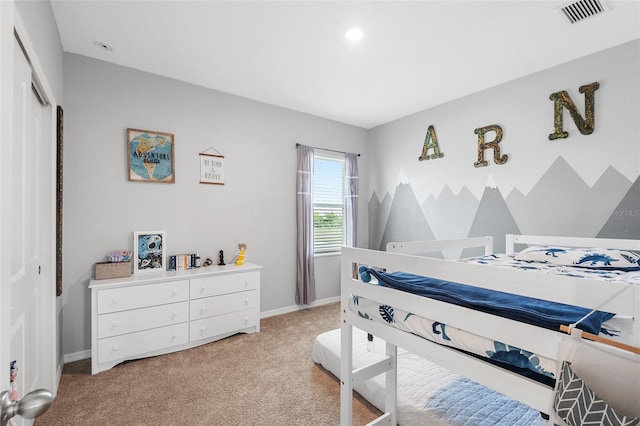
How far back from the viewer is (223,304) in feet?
9.16

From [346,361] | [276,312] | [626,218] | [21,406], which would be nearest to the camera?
[21,406]

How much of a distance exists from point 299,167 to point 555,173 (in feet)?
8.40

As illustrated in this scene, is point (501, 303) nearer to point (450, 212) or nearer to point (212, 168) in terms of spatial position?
point (450, 212)

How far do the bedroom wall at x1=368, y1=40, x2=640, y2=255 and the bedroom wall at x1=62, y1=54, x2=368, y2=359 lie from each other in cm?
115

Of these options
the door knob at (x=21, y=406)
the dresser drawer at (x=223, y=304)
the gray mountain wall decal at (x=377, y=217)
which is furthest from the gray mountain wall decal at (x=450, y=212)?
A: the door knob at (x=21, y=406)

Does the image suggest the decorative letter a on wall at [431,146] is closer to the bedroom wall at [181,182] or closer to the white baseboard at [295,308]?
the bedroom wall at [181,182]

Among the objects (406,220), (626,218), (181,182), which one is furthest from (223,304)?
(626,218)

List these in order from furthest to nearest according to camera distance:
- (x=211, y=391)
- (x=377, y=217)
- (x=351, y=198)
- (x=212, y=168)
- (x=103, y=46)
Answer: (x=377, y=217) → (x=351, y=198) → (x=212, y=168) → (x=103, y=46) → (x=211, y=391)

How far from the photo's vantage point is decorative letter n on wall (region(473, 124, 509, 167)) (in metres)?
2.96

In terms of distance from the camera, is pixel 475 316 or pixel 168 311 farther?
pixel 168 311

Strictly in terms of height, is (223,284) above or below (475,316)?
below

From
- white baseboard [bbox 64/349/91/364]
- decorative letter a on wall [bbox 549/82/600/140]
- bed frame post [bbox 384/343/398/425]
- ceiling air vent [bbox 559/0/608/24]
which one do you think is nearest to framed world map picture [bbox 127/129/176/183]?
white baseboard [bbox 64/349/91/364]

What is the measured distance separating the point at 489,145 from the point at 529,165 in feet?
1.39

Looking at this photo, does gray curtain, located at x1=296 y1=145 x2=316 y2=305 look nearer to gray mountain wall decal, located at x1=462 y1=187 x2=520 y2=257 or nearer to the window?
the window
